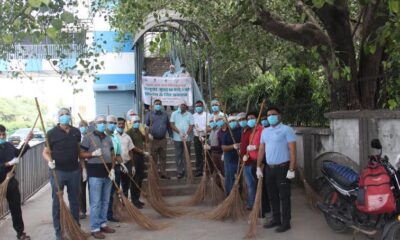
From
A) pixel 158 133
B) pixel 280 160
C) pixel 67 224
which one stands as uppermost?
pixel 158 133

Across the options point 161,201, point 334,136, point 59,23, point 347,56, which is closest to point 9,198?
point 161,201

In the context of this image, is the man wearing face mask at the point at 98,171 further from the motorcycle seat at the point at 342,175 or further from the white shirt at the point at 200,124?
the white shirt at the point at 200,124

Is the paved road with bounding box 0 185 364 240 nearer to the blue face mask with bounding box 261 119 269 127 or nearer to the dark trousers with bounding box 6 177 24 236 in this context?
the dark trousers with bounding box 6 177 24 236

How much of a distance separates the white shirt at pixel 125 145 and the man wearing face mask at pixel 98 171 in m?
1.14

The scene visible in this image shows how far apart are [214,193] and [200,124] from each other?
2034mm

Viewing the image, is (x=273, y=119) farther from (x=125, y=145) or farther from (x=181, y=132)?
(x=181, y=132)

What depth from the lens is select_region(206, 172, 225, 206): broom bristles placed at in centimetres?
877

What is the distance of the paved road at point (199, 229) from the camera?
21.3 feet

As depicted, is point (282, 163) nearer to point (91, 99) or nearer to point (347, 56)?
point (347, 56)

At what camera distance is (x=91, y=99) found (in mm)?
21562

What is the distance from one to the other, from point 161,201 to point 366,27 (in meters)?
4.66

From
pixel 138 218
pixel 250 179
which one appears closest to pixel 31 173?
pixel 138 218

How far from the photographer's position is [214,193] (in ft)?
28.8

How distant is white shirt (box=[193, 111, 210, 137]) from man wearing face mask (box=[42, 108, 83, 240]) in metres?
4.17
